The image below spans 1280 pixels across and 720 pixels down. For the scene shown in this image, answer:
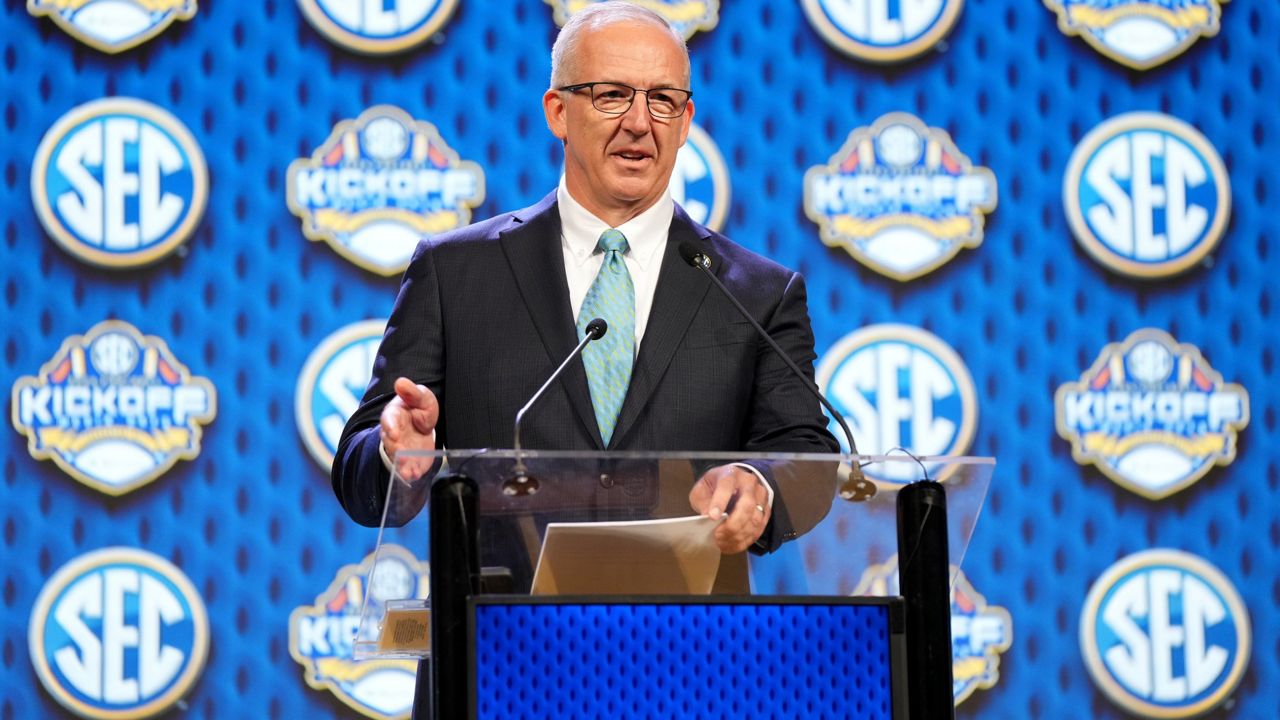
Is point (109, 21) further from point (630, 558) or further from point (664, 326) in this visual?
point (630, 558)

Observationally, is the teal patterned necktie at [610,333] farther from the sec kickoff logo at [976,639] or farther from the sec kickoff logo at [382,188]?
the sec kickoff logo at [976,639]

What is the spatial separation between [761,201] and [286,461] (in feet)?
3.74

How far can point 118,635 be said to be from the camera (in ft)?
9.97

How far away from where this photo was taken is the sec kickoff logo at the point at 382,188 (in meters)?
3.10

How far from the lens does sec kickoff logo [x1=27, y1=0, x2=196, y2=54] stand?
3.11 m

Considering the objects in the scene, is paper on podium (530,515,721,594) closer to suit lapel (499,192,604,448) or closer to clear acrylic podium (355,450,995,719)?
clear acrylic podium (355,450,995,719)

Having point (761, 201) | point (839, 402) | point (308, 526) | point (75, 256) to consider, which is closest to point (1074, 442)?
point (839, 402)

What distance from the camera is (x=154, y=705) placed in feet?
9.88

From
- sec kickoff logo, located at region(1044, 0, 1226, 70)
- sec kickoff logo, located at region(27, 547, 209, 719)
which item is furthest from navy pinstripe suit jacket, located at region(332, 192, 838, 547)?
sec kickoff logo, located at region(1044, 0, 1226, 70)

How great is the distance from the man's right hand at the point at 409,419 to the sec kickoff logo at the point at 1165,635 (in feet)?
7.03

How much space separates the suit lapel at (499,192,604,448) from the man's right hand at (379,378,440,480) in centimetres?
35

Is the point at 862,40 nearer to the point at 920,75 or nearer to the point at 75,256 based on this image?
the point at 920,75

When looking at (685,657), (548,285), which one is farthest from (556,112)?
(685,657)

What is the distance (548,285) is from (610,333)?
11 cm
